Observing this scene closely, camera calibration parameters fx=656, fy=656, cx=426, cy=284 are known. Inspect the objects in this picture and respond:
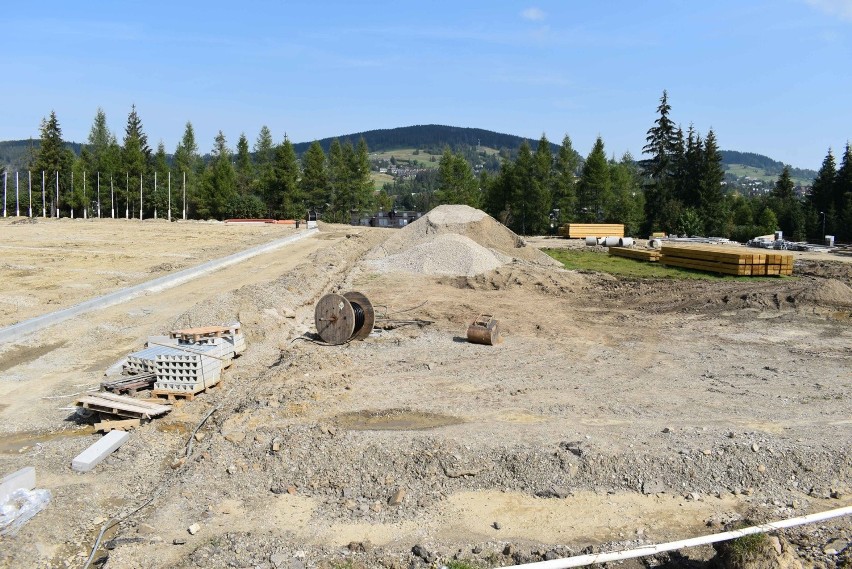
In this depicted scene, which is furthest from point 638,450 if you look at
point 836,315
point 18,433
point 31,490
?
point 836,315

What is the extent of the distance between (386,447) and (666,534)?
155 inches

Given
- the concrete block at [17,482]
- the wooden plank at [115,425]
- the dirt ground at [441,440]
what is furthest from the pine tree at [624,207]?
the concrete block at [17,482]

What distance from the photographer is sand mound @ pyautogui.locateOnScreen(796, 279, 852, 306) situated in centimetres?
2180

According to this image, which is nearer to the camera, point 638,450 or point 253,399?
point 638,450

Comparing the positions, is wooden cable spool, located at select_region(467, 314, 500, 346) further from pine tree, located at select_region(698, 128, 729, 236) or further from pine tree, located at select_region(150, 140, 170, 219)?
pine tree, located at select_region(150, 140, 170, 219)

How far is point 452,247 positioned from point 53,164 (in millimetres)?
64666

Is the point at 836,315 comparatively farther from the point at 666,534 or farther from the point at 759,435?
the point at 666,534

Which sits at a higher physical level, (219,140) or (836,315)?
(219,140)

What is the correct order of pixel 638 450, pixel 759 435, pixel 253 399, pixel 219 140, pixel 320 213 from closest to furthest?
1. pixel 638 450
2. pixel 759 435
3. pixel 253 399
4. pixel 320 213
5. pixel 219 140

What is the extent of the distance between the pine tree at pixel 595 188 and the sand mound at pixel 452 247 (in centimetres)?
2487

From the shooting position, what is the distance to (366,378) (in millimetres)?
13609

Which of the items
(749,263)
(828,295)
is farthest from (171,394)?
(749,263)

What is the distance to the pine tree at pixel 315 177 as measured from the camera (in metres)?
68.7

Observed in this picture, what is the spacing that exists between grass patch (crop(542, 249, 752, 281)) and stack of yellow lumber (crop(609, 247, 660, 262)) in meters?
0.36
